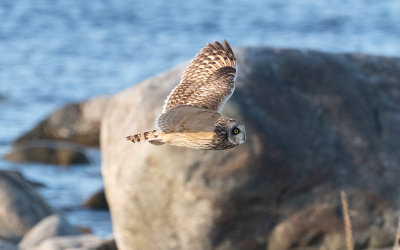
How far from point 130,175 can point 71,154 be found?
577 centimetres

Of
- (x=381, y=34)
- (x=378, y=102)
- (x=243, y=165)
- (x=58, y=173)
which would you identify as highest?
(x=381, y=34)

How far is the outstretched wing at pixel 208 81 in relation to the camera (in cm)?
370

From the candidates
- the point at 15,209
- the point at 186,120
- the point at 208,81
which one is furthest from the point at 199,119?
the point at 15,209

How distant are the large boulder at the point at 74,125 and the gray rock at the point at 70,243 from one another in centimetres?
590

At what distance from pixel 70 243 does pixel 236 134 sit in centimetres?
430

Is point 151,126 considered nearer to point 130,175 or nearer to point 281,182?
point 130,175

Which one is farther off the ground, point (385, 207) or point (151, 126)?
point (151, 126)

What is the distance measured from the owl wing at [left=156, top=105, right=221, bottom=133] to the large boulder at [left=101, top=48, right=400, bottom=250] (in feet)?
9.78

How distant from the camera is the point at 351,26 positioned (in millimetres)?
23062

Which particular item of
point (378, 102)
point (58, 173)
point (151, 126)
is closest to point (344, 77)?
point (378, 102)

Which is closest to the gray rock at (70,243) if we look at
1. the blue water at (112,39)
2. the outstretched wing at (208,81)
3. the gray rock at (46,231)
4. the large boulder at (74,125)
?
the gray rock at (46,231)

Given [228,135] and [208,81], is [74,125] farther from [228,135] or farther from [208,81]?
[228,135]

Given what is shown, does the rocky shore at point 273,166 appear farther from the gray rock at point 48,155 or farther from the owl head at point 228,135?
the gray rock at point 48,155

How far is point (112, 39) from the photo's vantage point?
75.5ft
